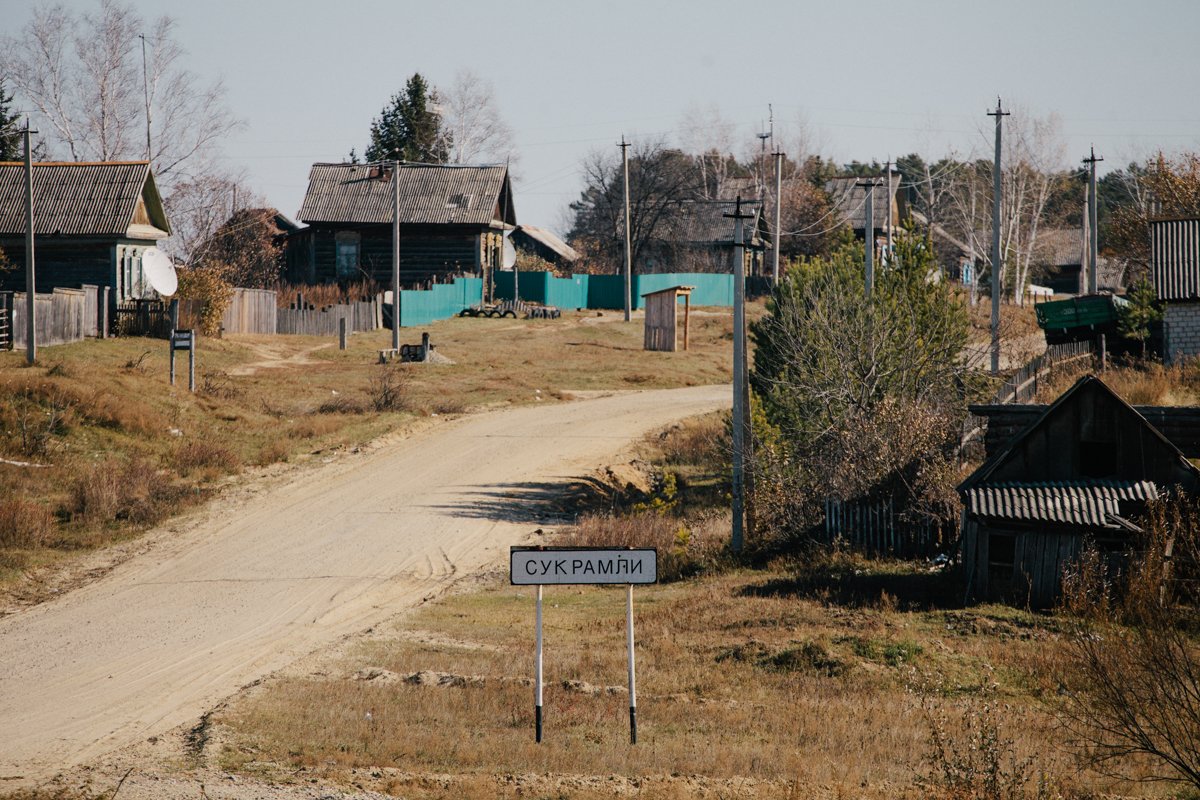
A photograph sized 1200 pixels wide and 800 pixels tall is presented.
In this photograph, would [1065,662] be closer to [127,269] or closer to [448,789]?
[448,789]

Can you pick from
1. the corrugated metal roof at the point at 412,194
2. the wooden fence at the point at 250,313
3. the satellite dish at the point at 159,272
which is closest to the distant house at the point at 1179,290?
the satellite dish at the point at 159,272

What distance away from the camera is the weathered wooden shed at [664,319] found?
169ft

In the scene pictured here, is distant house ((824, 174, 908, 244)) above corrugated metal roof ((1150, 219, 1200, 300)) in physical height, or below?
above

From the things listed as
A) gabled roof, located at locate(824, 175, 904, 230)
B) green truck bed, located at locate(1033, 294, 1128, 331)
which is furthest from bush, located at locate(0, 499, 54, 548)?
gabled roof, located at locate(824, 175, 904, 230)

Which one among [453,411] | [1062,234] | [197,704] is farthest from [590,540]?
[1062,234]

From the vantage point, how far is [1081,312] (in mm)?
41750

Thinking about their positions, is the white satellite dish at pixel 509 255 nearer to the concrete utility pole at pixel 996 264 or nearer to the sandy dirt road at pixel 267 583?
the concrete utility pole at pixel 996 264

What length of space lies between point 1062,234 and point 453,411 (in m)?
71.4

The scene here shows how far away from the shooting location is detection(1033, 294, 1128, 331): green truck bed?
136 ft

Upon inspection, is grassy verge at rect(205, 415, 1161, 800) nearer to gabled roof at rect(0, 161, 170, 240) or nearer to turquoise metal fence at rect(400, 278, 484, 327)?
gabled roof at rect(0, 161, 170, 240)

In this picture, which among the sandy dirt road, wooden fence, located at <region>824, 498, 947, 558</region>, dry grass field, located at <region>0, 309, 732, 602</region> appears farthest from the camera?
dry grass field, located at <region>0, 309, 732, 602</region>

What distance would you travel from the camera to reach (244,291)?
48.1m

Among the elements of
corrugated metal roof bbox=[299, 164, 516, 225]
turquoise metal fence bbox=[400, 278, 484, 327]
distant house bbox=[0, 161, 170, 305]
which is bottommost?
turquoise metal fence bbox=[400, 278, 484, 327]

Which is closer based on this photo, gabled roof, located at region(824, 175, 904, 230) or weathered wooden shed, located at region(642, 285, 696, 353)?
weathered wooden shed, located at region(642, 285, 696, 353)
